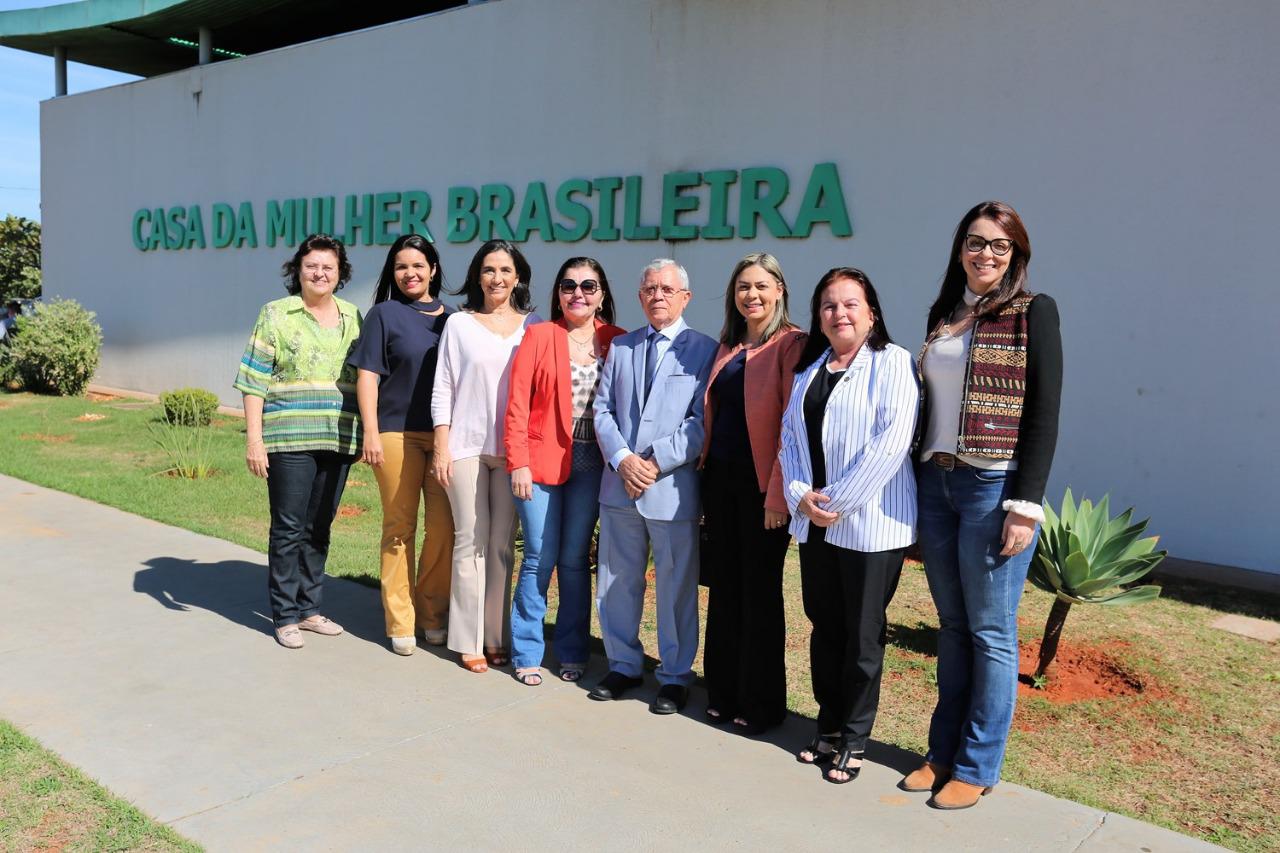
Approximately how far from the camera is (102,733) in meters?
3.67

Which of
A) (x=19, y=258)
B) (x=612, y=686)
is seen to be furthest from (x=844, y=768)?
(x=19, y=258)

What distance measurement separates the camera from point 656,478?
3.88 metres

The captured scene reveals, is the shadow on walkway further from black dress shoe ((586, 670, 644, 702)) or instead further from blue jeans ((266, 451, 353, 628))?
black dress shoe ((586, 670, 644, 702))

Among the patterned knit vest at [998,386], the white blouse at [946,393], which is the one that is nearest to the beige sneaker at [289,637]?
the white blouse at [946,393]

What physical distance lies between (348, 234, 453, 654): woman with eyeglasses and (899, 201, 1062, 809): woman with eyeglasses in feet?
7.52

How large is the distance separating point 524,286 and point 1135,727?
317cm

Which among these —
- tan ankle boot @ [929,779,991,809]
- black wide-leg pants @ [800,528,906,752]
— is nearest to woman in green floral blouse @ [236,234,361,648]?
black wide-leg pants @ [800,528,906,752]

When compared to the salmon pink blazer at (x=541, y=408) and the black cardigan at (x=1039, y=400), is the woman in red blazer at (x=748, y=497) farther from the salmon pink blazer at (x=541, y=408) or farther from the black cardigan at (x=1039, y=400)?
the black cardigan at (x=1039, y=400)

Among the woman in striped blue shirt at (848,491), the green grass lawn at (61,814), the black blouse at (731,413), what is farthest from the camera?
the black blouse at (731,413)

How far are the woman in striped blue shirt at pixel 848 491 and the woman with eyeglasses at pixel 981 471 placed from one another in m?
0.11

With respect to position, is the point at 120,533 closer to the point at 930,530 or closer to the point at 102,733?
the point at 102,733

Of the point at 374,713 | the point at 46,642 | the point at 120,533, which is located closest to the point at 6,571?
the point at 120,533

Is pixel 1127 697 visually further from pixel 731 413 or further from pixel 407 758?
pixel 407 758

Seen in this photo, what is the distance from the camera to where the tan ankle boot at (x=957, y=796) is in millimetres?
3217
